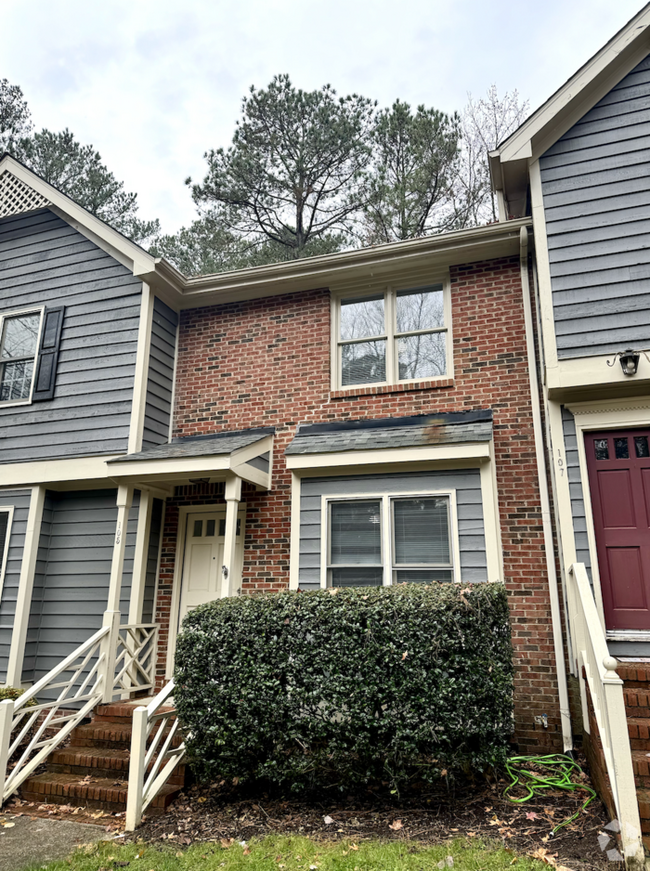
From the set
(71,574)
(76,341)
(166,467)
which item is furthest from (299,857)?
(76,341)

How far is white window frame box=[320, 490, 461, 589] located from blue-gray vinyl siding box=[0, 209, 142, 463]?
2.91m

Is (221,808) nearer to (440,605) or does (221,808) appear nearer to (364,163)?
(440,605)

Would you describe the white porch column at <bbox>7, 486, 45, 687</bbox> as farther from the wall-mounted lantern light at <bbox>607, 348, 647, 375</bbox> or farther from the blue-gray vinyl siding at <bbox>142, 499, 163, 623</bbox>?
the wall-mounted lantern light at <bbox>607, 348, 647, 375</bbox>

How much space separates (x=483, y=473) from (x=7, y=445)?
649 cm

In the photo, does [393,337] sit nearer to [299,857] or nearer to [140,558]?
[140,558]

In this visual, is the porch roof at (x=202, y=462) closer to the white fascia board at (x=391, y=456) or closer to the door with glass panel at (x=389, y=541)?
the white fascia board at (x=391, y=456)

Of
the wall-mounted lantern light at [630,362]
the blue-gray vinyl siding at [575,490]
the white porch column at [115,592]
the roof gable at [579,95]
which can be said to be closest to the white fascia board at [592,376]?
the wall-mounted lantern light at [630,362]

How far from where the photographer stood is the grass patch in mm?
3527

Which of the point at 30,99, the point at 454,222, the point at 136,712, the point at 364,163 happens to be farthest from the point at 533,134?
the point at 30,99

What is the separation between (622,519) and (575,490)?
50cm

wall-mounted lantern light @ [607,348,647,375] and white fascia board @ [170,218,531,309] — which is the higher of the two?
white fascia board @ [170,218,531,309]

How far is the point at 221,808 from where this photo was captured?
459 centimetres

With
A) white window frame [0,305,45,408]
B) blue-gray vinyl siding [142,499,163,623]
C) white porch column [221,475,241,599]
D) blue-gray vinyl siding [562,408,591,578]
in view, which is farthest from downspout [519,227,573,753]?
white window frame [0,305,45,408]

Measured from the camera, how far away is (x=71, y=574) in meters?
7.95
